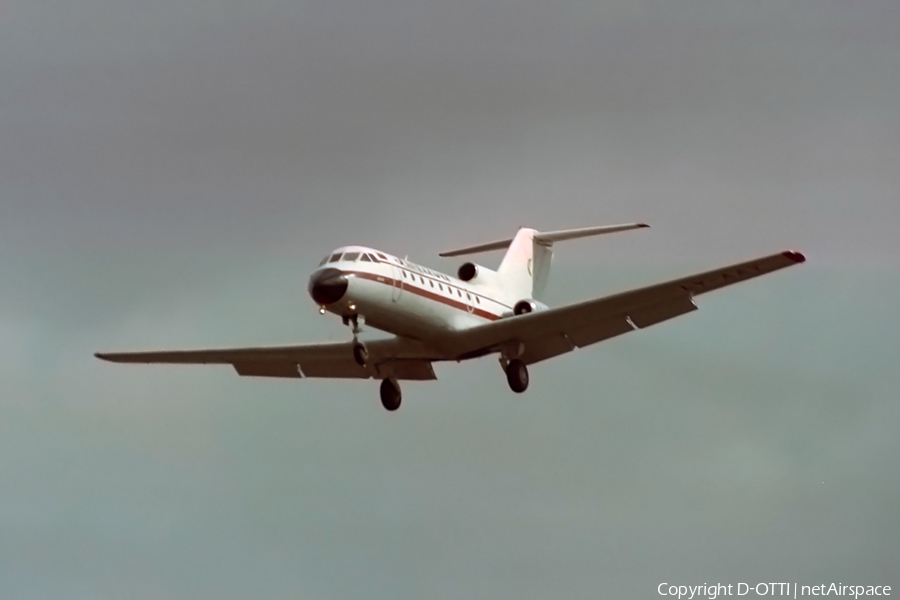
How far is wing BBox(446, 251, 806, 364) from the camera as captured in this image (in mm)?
41969

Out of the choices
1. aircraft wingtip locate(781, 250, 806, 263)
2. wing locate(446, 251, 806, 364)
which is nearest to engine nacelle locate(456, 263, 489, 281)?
wing locate(446, 251, 806, 364)

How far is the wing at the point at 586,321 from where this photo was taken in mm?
41969

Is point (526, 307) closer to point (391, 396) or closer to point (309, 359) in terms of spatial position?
point (391, 396)

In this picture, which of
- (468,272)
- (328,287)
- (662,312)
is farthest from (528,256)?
A: (328,287)

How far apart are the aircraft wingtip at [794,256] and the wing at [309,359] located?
37.1 ft

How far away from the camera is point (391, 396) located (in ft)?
154

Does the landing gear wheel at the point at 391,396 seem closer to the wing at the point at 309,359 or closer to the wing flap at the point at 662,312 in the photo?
the wing at the point at 309,359

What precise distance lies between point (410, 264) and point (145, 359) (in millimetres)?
9426

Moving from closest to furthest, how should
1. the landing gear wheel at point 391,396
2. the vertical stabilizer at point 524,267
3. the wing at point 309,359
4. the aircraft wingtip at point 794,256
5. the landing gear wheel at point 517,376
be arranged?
the aircraft wingtip at point 794,256, the landing gear wheel at point 517,376, the wing at point 309,359, the landing gear wheel at point 391,396, the vertical stabilizer at point 524,267

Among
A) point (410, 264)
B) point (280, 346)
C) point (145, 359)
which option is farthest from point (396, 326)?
point (145, 359)

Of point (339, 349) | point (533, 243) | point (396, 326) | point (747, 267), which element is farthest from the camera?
point (533, 243)

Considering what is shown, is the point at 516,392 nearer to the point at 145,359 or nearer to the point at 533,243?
the point at 533,243

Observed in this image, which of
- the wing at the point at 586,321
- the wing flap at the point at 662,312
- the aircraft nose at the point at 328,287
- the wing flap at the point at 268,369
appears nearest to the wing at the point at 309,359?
the wing flap at the point at 268,369

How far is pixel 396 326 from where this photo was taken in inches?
1702
